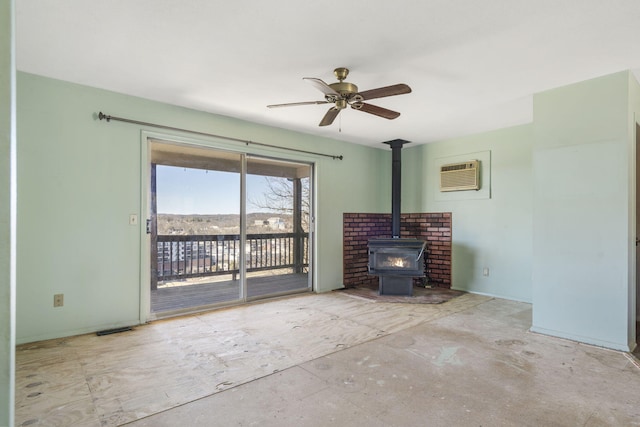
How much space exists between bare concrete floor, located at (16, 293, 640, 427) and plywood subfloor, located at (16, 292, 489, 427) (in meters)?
0.01

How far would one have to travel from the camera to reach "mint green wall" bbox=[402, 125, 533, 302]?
4.36 m

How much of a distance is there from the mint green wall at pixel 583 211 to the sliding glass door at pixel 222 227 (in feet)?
9.74

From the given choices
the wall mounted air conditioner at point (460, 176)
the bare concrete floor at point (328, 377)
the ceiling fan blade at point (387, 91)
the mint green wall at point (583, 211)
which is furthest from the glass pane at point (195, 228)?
the mint green wall at point (583, 211)

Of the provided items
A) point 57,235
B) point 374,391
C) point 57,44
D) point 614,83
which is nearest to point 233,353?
point 374,391

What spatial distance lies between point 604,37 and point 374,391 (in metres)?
2.83

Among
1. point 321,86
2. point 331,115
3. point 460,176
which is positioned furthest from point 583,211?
point 321,86

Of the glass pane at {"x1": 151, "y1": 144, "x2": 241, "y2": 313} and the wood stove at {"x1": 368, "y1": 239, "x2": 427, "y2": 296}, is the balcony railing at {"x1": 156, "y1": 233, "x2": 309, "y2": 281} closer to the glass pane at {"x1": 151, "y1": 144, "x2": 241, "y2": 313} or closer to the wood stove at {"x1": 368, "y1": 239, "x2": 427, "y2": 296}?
the glass pane at {"x1": 151, "y1": 144, "x2": 241, "y2": 313}

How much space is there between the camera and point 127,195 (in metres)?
3.33

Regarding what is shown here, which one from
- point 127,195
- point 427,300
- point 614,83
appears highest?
point 614,83

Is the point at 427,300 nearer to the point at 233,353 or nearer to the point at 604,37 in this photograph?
the point at 233,353

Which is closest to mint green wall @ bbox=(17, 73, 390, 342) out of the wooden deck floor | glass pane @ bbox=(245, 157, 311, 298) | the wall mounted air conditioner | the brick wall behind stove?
the wooden deck floor

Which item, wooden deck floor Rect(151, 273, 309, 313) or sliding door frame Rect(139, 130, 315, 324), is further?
wooden deck floor Rect(151, 273, 309, 313)

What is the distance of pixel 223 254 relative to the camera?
414 centimetres

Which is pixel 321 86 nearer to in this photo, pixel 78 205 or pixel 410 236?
pixel 78 205
